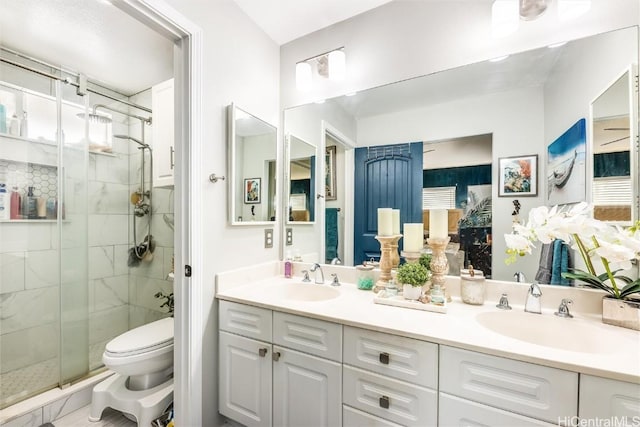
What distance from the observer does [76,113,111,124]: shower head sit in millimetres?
2012

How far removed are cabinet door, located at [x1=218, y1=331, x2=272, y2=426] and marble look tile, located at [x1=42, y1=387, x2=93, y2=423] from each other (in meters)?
1.05

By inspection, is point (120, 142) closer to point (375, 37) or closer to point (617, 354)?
point (375, 37)

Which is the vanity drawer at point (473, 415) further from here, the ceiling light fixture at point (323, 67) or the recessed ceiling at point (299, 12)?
the recessed ceiling at point (299, 12)

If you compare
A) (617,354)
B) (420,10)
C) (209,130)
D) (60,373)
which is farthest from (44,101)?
(617,354)

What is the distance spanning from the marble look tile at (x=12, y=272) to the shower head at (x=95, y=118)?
1.05 meters

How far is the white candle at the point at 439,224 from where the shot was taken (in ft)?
4.41

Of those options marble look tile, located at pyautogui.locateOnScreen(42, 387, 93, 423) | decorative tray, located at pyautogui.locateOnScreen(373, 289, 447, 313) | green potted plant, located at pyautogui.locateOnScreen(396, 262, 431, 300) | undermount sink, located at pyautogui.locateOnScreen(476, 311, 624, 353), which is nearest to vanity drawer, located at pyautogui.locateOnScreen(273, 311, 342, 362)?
decorative tray, located at pyautogui.locateOnScreen(373, 289, 447, 313)

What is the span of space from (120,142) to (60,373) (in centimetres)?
180

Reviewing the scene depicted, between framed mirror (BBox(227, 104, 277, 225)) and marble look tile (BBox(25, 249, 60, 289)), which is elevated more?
framed mirror (BBox(227, 104, 277, 225))

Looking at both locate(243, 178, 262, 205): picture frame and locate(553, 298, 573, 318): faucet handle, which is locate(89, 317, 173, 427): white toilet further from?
locate(553, 298, 573, 318): faucet handle

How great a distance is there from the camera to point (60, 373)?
5.77ft

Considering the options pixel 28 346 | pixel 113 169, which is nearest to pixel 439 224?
pixel 113 169

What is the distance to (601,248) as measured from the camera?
37.9 inches

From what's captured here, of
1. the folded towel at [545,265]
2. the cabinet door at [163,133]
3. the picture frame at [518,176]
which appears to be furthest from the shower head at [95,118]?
the folded towel at [545,265]
